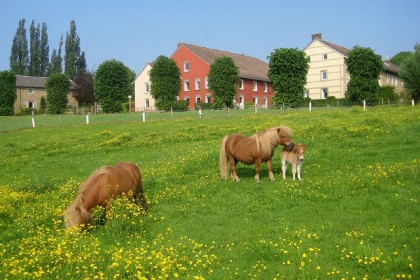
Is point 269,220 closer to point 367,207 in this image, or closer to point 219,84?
point 367,207

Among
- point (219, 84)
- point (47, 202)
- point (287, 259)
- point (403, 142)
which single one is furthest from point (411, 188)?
point (219, 84)

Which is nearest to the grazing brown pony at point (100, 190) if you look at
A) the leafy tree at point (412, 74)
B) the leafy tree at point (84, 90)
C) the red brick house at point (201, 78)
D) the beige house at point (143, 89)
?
the leafy tree at point (412, 74)

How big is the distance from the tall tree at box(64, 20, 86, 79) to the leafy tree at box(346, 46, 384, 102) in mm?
78368

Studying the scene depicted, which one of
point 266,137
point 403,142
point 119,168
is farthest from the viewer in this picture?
point 403,142

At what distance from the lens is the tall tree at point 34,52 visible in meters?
111

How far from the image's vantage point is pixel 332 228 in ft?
27.7

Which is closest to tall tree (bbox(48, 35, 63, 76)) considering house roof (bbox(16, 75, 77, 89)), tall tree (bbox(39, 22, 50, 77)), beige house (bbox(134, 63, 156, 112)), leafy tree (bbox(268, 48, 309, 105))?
tall tree (bbox(39, 22, 50, 77))

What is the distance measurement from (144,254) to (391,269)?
404cm

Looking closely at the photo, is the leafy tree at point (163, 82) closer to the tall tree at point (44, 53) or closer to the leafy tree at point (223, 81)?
the leafy tree at point (223, 81)

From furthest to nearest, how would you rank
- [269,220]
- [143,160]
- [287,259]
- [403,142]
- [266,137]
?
[143,160]
[403,142]
[266,137]
[269,220]
[287,259]

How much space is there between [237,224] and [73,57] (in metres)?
111

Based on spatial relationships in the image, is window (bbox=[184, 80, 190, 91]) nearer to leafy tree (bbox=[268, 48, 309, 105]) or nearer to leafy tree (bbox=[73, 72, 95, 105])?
leafy tree (bbox=[73, 72, 95, 105])

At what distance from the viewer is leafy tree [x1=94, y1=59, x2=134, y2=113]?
66500 mm

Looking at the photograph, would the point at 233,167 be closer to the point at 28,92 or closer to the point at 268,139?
the point at 268,139
